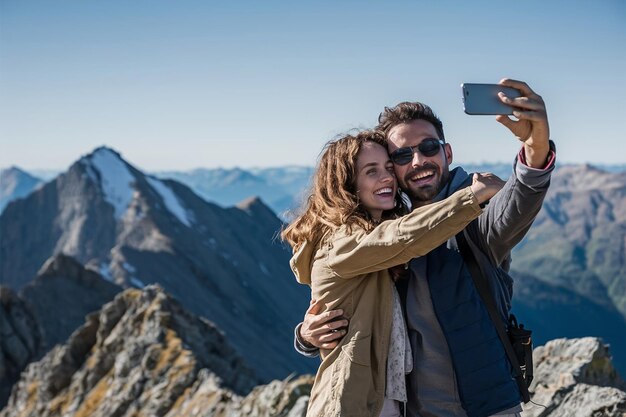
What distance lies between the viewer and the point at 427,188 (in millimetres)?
7262

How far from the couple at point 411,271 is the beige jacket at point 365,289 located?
1cm

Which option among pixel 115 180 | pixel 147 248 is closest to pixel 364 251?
pixel 147 248

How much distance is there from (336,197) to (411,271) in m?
1.14

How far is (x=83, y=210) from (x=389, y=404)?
186 metres

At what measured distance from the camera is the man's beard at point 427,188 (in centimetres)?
725

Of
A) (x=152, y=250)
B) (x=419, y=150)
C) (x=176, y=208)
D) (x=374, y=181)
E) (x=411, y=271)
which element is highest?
(x=419, y=150)

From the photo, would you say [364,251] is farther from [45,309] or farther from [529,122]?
[45,309]

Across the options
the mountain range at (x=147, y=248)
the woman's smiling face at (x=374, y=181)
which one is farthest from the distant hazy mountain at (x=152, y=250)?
the woman's smiling face at (x=374, y=181)

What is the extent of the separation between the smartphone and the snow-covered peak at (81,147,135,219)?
6730 inches

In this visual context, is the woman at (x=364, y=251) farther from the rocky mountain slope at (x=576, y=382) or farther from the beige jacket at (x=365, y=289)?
the rocky mountain slope at (x=576, y=382)

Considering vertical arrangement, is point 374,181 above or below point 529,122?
below

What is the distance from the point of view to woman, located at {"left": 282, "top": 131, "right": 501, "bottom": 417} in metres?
6.04

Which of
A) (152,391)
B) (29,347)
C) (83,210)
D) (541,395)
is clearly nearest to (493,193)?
(541,395)

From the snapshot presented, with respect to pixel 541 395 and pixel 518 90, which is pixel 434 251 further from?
pixel 541 395
